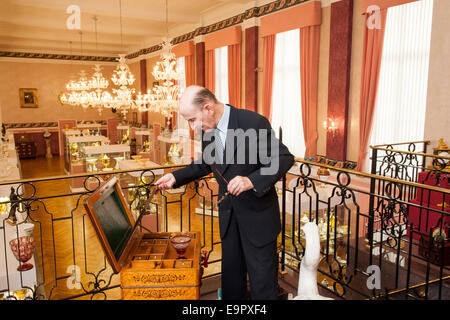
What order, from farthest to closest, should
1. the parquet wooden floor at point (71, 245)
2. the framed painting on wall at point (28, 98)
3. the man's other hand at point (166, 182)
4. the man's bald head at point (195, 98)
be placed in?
the framed painting on wall at point (28, 98) < the parquet wooden floor at point (71, 245) < the man's other hand at point (166, 182) < the man's bald head at point (195, 98)

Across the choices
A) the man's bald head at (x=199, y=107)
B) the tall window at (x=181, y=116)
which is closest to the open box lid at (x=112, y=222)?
the man's bald head at (x=199, y=107)

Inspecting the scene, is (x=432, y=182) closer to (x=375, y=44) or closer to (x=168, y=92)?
(x=375, y=44)

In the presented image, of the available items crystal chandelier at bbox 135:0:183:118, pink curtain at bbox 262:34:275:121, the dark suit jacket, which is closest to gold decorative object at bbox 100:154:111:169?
crystal chandelier at bbox 135:0:183:118

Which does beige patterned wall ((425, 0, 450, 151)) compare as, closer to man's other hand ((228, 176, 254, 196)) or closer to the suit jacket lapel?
the suit jacket lapel

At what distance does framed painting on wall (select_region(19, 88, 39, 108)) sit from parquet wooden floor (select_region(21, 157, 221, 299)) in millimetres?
8619

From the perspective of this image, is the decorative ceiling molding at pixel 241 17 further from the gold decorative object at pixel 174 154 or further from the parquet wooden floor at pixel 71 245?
the parquet wooden floor at pixel 71 245

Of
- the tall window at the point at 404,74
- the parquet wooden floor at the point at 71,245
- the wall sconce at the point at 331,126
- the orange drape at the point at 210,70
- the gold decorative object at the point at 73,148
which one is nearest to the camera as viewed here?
the parquet wooden floor at the point at 71,245

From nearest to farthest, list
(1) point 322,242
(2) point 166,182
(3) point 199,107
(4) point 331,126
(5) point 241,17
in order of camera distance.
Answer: (3) point 199,107 → (2) point 166,182 → (1) point 322,242 → (4) point 331,126 → (5) point 241,17

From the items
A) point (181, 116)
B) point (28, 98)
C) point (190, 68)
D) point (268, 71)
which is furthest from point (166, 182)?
point (28, 98)

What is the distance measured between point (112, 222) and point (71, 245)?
16.0ft

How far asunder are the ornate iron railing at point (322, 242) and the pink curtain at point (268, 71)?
8.68 feet

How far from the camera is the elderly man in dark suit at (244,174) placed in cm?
202

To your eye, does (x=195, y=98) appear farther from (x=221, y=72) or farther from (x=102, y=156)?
(x=221, y=72)

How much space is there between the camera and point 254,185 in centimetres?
199
